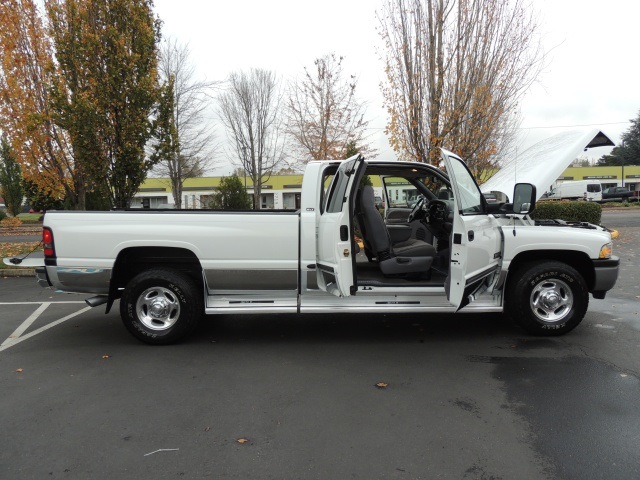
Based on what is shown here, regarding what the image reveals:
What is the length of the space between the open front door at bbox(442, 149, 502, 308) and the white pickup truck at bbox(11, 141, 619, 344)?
15mm

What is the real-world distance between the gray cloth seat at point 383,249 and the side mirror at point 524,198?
1.10 meters

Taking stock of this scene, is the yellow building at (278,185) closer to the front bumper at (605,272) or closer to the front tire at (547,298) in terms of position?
the front tire at (547,298)

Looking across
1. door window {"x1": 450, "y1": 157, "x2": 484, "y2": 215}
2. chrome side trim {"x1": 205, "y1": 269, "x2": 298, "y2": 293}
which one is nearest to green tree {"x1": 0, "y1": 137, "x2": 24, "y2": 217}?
chrome side trim {"x1": 205, "y1": 269, "x2": 298, "y2": 293}

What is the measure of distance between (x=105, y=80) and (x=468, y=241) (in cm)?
788

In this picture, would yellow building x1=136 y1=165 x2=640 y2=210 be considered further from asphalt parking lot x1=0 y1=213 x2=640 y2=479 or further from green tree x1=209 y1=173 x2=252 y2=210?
asphalt parking lot x1=0 y1=213 x2=640 y2=479

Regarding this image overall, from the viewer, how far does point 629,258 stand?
11.0 metres

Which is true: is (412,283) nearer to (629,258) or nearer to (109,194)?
(109,194)

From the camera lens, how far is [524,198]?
4688 mm

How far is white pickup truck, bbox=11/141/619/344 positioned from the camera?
187 inches

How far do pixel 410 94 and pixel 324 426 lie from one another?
10373 millimetres

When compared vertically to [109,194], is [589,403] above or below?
below

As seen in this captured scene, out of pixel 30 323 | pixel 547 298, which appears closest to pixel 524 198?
pixel 547 298

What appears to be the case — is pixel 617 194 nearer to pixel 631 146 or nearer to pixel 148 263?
pixel 631 146

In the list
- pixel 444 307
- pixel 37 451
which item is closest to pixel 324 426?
pixel 37 451
